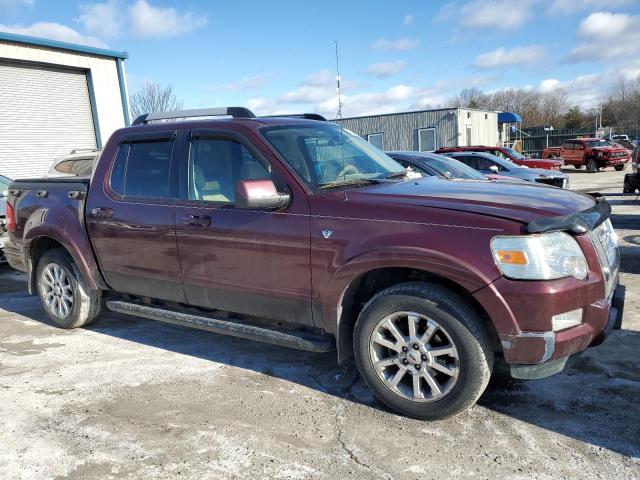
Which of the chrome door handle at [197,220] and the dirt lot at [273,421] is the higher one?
the chrome door handle at [197,220]

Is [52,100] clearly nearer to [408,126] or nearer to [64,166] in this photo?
[64,166]

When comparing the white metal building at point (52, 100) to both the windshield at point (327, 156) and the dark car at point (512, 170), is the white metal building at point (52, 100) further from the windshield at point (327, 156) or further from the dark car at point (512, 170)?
the windshield at point (327, 156)

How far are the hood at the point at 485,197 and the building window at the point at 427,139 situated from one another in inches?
1162

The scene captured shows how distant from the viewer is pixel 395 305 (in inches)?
133

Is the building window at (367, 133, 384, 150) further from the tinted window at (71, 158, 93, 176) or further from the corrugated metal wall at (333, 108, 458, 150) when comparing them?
the tinted window at (71, 158, 93, 176)

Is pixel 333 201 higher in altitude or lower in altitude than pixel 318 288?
higher

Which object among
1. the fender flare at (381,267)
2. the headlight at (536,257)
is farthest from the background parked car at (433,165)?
the headlight at (536,257)

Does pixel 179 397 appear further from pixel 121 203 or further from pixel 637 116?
pixel 637 116

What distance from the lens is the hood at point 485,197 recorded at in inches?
125

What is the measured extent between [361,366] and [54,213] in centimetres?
346

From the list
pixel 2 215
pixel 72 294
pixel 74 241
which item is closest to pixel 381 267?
pixel 74 241

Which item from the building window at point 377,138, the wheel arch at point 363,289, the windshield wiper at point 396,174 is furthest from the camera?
the building window at point 377,138

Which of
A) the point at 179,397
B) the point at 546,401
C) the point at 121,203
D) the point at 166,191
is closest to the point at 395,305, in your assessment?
the point at 546,401

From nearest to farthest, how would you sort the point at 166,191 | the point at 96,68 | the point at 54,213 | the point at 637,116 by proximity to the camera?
the point at 166,191 → the point at 54,213 → the point at 96,68 → the point at 637,116
